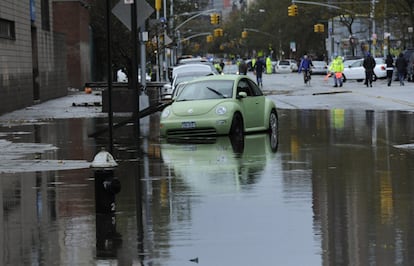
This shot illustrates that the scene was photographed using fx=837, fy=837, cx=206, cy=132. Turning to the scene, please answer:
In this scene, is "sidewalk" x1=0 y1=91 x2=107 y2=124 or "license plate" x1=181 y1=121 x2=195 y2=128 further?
"sidewalk" x1=0 y1=91 x2=107 y2=124

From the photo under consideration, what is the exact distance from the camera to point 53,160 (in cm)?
1501

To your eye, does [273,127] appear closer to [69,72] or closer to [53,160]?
[53,160]

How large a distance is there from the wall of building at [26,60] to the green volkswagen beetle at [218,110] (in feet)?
36.4

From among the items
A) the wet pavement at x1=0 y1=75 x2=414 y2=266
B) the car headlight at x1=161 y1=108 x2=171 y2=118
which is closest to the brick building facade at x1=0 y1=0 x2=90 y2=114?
the car headlight at x1=161 y1=108 x2=171 y2=118

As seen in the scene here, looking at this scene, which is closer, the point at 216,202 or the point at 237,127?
the point at 216,202

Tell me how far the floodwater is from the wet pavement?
0.7 inches

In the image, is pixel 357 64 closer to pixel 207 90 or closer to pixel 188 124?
pixel 207 90

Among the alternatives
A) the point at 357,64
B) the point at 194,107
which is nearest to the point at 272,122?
the point at 194,107

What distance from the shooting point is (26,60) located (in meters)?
33.1

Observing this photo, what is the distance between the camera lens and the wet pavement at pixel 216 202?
7617mm

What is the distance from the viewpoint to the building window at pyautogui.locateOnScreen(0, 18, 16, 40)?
95.1 feet

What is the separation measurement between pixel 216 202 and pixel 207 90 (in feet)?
31.1

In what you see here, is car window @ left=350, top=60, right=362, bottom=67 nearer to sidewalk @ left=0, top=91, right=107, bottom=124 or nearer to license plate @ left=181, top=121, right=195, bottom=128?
sidewalk @ left=0, top=91, right=107, bottom=124

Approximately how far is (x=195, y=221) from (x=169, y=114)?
9.95 metres
